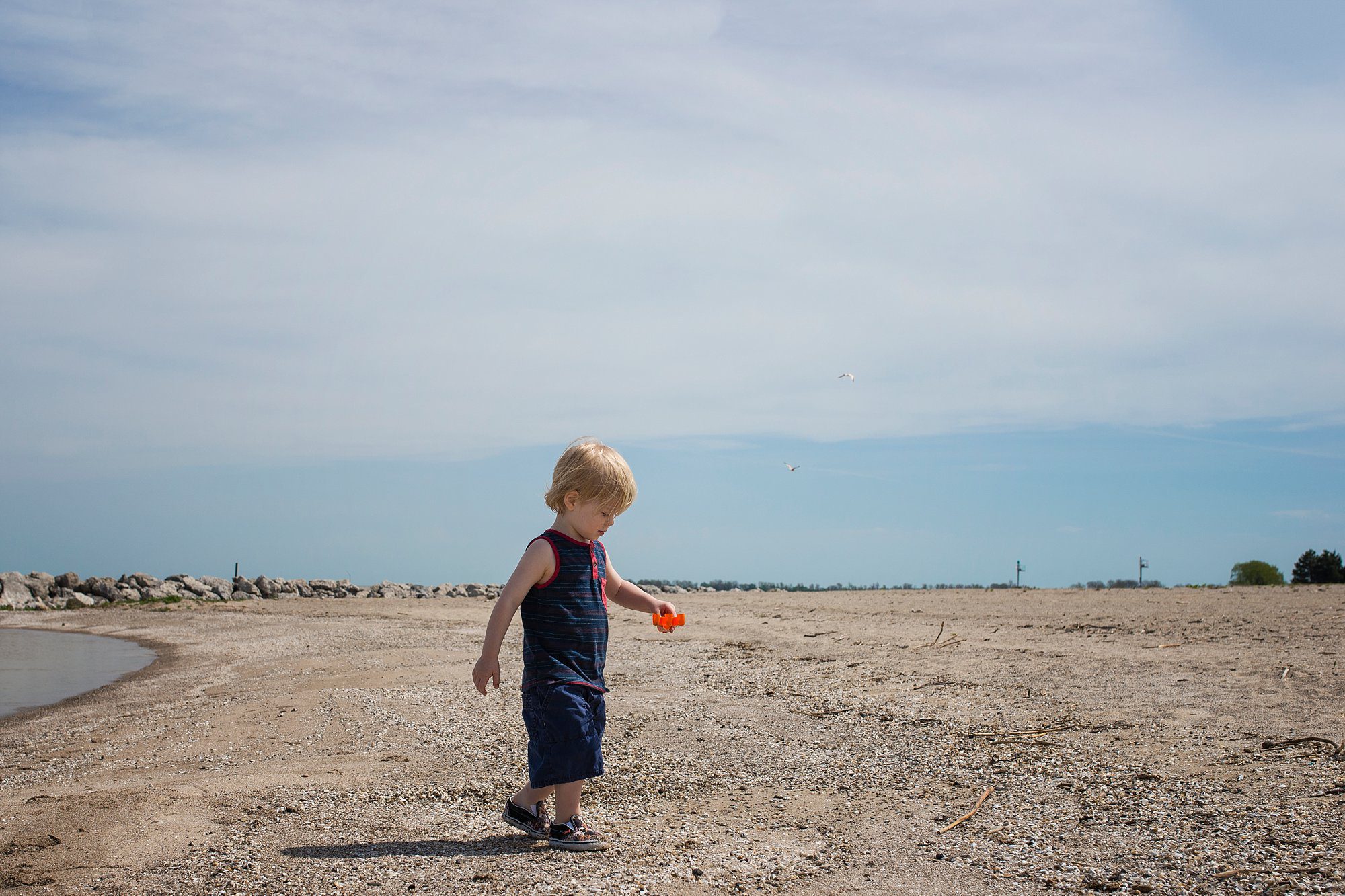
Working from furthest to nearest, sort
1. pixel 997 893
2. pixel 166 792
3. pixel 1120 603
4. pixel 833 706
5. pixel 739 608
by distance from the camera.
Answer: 1. pixel 739 608
2. pixel 1120 603
3. pixel 833 706
4. pixel 166 792
5. pixel 997 893

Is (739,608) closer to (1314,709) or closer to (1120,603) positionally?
(1120,603)

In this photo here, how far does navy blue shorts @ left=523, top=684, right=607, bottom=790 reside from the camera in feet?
14.4

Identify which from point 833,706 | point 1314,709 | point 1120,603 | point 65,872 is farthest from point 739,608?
point 65,872

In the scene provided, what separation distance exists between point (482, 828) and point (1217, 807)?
3.57 meters

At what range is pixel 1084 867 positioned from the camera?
396 cm

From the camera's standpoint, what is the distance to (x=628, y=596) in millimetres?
5008

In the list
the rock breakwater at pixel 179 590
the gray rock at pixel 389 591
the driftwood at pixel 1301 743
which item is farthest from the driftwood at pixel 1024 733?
the gray rock at pixel 389 591

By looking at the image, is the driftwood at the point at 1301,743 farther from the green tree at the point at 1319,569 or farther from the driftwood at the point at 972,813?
the green tree at the point at 1319,569

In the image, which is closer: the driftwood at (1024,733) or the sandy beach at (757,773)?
the sandy beach at (757,773)

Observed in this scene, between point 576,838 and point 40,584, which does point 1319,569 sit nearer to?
point 576,838

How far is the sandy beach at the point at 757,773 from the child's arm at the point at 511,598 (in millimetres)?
788

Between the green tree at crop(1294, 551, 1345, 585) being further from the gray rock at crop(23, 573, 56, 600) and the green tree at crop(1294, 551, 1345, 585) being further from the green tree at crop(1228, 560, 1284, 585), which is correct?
the gray rock at crop(23, 573, 56, 600)

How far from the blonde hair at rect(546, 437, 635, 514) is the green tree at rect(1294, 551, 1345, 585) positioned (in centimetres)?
2685

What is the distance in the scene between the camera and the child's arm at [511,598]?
172 inches
